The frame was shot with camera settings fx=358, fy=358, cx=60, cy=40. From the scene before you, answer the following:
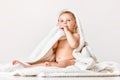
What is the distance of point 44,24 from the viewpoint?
202 cm

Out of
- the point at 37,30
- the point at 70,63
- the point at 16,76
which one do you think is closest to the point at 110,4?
the point at 37,30

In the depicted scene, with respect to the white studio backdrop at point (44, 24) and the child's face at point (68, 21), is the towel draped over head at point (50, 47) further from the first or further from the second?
the white studio backdrop at point (44, 24)

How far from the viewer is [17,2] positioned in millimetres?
2027

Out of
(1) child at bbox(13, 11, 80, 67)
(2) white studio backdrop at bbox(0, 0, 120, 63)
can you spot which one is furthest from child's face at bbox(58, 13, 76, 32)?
(2) white studio backdrop at bbox(0, 0, 120, 63)

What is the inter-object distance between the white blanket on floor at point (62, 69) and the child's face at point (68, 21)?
0.03 meters

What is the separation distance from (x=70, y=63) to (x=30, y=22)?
581 millimetres

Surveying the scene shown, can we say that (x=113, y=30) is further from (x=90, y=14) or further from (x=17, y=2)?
(x=17, y=2)

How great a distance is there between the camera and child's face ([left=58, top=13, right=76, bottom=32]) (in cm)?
161

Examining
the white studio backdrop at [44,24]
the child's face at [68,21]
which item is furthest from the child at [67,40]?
the white studio backdrop at [44,24]

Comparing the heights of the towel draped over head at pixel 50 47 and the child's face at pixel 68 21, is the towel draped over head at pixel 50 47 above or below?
below

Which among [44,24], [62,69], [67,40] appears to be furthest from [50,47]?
[44,24]

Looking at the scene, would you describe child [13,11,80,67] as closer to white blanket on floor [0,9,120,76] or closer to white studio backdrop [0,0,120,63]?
white blanket on floor [0,9,120,76]

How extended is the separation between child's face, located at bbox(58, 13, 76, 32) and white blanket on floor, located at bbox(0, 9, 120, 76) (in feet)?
0.09

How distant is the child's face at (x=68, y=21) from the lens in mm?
1610
